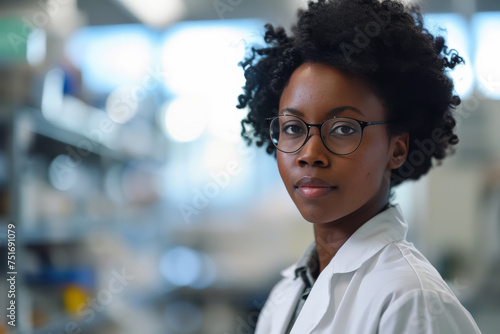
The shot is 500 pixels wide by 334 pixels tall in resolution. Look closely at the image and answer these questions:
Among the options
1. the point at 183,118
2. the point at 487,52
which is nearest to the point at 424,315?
the point at 487,52

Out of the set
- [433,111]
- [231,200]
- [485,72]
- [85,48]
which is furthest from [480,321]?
[85,48]

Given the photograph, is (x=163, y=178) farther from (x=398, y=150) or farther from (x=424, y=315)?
(x=424, y=315)

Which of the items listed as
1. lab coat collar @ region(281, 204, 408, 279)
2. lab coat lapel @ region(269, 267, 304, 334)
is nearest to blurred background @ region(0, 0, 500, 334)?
lab coat lapel @ region(269, 267, 304, 334)

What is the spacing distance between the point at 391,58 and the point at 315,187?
1.00 ft

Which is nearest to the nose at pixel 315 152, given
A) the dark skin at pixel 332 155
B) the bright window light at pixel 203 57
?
the dark skin at pixel 332 155

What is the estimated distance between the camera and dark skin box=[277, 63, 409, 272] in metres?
0.92

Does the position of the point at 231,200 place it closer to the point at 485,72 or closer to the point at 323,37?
the point at 485,72

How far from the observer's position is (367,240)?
97 cm

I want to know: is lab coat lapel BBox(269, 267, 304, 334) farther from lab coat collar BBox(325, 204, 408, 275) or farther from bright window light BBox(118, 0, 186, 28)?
bright window light BBox(118, 0, 186, 28)

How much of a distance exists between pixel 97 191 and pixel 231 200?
4.55 feet

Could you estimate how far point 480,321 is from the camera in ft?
9.89

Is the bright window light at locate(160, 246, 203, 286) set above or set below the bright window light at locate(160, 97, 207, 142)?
below

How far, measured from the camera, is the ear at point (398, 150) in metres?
1.00

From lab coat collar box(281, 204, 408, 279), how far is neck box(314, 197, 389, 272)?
1.0 inches
